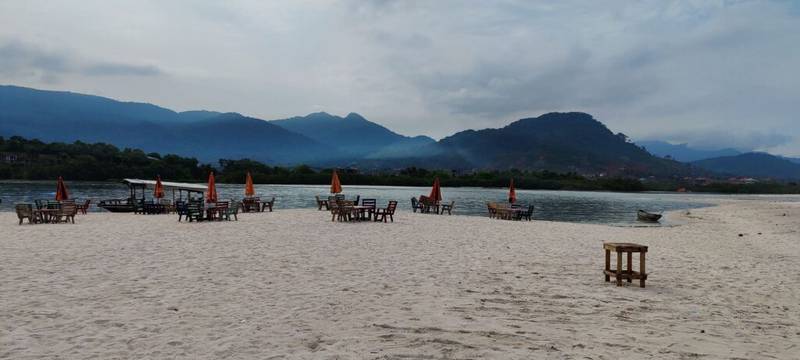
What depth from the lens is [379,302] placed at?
677 centimetres

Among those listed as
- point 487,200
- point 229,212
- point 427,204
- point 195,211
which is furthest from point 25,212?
point 487,200

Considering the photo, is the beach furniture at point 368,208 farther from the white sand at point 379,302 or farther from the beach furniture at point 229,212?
the white sand at point 379,302

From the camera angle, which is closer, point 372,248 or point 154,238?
point 372,248

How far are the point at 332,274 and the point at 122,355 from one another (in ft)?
14.4

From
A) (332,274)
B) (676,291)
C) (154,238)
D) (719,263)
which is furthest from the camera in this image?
(154,238)

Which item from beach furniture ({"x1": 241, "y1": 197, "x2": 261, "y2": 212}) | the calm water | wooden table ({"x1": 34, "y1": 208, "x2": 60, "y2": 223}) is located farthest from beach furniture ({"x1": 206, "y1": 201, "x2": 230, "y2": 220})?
the calm water

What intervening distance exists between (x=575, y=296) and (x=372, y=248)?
5.91 meters

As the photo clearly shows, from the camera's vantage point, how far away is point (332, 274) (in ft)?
28.9

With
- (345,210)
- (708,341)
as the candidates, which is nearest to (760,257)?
(708,341)

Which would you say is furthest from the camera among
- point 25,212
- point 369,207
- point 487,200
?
point 487,200

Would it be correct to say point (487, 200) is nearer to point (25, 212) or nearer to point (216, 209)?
point (216, 209)

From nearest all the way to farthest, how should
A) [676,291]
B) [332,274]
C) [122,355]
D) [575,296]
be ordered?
[122,355], [575,296], [676,291], [332,274]

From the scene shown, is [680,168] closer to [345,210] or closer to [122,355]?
[345,210]

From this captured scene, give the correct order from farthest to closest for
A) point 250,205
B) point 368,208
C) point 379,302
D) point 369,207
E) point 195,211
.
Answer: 1. point 250,205
2. point 369,207
3. point 368,208
4. point 195,211
5. point 379,302
